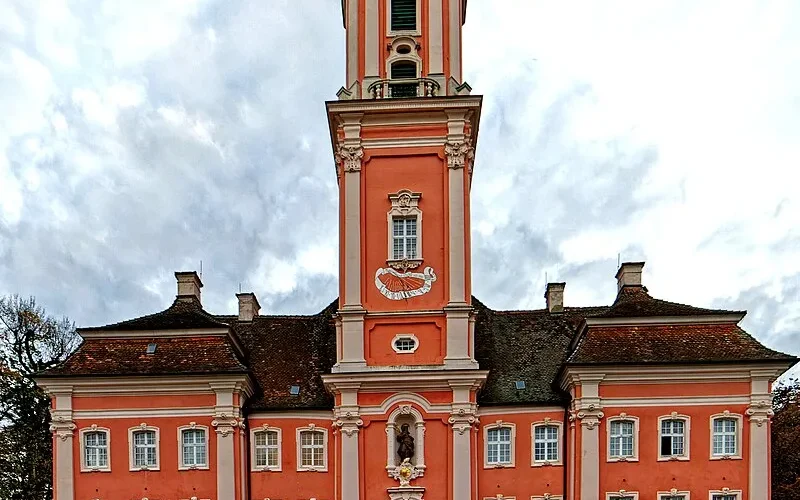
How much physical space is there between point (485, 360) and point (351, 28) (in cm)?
1497

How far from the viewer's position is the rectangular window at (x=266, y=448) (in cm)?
3694

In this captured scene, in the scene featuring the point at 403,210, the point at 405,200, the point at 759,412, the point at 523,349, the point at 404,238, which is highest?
the point at 405,200

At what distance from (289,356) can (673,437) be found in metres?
15.9

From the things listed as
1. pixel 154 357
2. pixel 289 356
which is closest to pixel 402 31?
pixel 289 356

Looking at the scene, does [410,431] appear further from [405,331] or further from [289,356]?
[289,356]

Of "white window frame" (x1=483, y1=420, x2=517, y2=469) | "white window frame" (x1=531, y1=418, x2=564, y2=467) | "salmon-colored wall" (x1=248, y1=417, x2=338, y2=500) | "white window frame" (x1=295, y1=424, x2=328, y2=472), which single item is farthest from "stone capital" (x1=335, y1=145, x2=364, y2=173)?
"white window frame" (x1=531, y1=418, x2=564, y2=467)

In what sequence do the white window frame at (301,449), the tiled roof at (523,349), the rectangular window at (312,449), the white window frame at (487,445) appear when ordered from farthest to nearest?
the tiled roof at (523,349) < the rectangular window at (312,449) < the white window frame at (301,449) < the white window frame at (487,445)

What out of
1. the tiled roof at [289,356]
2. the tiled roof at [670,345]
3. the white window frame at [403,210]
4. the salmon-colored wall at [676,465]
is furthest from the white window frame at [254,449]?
the salmon-colored wall at [676,465]

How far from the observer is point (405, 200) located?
37375mm

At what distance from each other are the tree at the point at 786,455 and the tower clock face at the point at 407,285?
20832 millimetres

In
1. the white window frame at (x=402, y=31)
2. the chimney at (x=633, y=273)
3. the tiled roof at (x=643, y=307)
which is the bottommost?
the tiled roof at (x=643, y=307)

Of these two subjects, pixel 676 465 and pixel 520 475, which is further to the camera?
pixel 520 475

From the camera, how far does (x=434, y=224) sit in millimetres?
37312

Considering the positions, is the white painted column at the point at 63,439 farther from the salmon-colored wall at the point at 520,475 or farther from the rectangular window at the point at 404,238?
the salmon-colored wall at the point at 520,475
